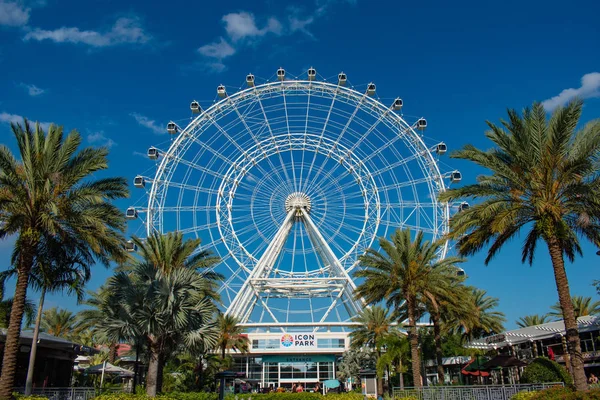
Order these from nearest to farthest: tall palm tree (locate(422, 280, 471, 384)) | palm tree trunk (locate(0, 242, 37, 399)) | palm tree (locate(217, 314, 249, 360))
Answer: palm tree trunk (locate(0, 242, 37, 399)), tall palm tree (locate(422, 280, 471, 384)), palm tree (locate(217, 314, 249, 360))

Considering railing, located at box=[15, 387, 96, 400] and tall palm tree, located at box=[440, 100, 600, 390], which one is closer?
tall palm tree, located at box=[440, 100, 600, 390]

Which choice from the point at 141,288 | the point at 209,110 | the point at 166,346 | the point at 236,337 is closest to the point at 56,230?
the point at 141,288

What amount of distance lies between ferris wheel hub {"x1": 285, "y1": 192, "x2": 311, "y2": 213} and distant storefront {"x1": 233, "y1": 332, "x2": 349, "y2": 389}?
15818 millimetres

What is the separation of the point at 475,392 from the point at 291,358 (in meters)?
36.4

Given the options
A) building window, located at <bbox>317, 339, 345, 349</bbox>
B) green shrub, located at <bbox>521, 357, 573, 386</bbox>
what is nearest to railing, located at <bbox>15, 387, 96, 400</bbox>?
green shrub, located at <bbox>521, 357, 573, 386</bbox>

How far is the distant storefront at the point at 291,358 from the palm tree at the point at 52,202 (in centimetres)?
3672

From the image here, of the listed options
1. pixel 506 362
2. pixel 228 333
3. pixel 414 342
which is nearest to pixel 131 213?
pixel 228 333

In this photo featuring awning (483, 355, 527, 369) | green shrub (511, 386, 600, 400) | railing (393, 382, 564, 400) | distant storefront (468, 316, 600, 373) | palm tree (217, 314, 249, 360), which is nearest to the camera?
green shrub (511, 386, 600, 400)

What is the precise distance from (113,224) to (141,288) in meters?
3.49

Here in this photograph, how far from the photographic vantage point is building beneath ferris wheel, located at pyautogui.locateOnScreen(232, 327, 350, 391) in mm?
53750

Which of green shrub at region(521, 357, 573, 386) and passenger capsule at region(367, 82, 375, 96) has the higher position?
passenger capsule at region(367, 82, 375, 96)

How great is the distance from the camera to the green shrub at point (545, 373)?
74.1 feet

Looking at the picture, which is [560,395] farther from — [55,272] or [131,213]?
[131,213]

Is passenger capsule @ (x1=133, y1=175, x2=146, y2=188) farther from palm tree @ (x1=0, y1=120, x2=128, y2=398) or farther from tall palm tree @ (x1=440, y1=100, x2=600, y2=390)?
tall palm tree @ (x1=440, y1=100, x2=600, y2=390)
